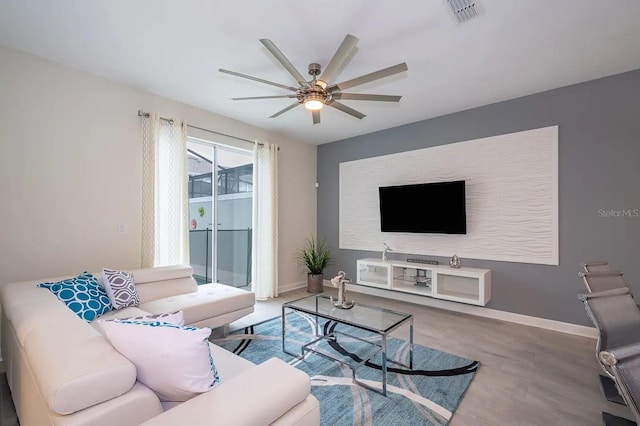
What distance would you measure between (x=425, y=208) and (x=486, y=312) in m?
1.58

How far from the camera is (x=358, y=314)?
8.64 ft

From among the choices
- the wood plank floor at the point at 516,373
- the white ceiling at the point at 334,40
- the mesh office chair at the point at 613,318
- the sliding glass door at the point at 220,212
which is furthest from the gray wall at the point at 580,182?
the sliding glass door at the point at 220,212

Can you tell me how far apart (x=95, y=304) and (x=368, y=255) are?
3763 mm

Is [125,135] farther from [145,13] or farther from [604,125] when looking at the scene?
[604,125]

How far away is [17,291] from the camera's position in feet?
7.05

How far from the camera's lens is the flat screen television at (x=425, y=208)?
156 inches

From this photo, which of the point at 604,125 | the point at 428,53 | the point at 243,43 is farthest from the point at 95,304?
the point at 604,125

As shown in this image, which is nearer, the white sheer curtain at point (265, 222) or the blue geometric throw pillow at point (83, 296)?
the blue geometric throw pillow at point (83, 296)

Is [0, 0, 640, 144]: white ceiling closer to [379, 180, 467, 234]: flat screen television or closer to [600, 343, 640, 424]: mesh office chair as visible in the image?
[379, 180, 467, 234]: flat screen television

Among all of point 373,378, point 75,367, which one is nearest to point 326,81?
point 75,367

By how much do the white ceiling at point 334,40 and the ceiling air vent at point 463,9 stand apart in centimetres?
5

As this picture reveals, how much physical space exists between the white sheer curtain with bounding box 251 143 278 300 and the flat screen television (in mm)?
1776

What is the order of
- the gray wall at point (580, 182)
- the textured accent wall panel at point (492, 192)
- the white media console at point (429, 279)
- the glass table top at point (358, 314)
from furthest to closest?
the white media console at point (429, 279)
the textured accent wall panel at point (492, 192)
the gray wall at point (580, 182)
the glass table top at point (358, 314)

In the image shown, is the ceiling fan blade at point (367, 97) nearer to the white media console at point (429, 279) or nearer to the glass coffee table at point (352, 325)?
the glass coffee table at point (352, 325)
